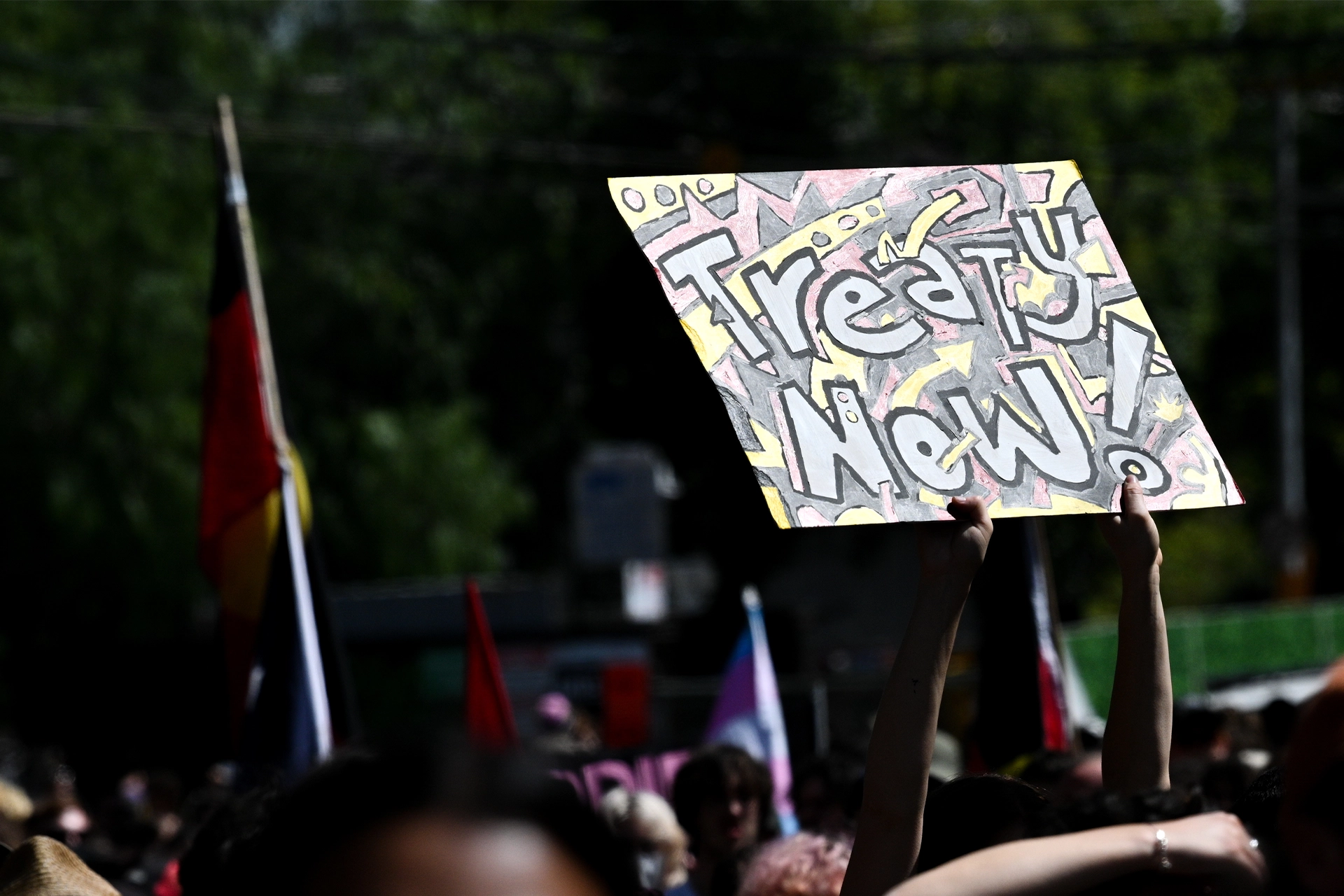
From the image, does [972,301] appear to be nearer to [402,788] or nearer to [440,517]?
[402,788]

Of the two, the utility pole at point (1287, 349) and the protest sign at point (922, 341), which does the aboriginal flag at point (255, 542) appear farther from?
the utility pole at point (1287, 349)

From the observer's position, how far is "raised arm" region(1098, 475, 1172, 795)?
288cm

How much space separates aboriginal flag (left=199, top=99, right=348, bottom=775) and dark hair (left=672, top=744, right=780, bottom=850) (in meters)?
1.45

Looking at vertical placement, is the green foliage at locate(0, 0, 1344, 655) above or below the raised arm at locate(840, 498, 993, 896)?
above

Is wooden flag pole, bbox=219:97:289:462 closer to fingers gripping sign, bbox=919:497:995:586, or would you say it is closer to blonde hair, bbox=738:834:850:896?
blonde hair, bbox=738:834:850:896

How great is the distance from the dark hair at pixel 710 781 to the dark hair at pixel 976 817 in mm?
1987

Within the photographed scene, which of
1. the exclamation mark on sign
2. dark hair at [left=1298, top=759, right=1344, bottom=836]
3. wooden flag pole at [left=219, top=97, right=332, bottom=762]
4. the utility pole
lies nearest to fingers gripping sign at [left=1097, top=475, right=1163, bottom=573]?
the exclamation mark on sign

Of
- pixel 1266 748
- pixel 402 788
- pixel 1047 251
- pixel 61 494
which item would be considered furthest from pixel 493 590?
pixel 402 788

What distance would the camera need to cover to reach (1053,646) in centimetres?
677

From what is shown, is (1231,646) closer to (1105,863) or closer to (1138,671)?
(1138,671)

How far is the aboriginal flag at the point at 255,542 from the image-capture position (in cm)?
591

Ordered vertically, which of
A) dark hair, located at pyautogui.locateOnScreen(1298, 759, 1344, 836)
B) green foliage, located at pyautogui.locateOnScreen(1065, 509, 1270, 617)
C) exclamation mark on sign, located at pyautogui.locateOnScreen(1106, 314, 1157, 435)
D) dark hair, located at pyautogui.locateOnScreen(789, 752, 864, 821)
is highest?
exclamation mark on sign, located at pyautogui.locateOnScreen(1106, 314, 1157, 435)

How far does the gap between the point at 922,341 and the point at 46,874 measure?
1.65 m

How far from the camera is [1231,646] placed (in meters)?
19.3
